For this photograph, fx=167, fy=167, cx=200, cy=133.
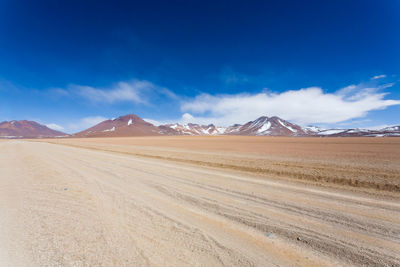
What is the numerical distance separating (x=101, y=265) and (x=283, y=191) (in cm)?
722

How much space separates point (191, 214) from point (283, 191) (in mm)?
4688

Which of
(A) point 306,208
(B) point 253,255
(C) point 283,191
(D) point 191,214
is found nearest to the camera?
(B) point 253,255

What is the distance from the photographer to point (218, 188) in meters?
7.96

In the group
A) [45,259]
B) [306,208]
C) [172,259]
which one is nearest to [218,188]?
[306,208]

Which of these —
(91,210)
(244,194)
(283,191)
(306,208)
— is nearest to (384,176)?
(283,191)

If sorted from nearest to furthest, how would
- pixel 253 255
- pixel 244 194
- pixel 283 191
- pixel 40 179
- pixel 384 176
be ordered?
pixel 253 255 < pixel 244 194 < pixel 283 191 < pixel 40 179 < pixel 384 176

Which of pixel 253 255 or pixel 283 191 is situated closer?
pixel 253 255

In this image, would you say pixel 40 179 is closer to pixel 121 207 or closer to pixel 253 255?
pixel 121 207

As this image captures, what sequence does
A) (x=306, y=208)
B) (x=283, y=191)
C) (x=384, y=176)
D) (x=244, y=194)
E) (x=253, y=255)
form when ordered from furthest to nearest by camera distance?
(x=384, y=176) < (x=283, y=191) < (x=244, y=194) < (x=306, y=208) < (x=253, y=255)

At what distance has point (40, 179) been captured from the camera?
30.7 ft

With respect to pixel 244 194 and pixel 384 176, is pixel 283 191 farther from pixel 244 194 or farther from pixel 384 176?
pixel 384 176

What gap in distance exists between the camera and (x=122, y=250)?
11.9ft

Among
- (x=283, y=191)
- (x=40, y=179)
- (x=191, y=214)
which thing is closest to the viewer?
(x=191, y=214)

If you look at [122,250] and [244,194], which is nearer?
[122,250]
